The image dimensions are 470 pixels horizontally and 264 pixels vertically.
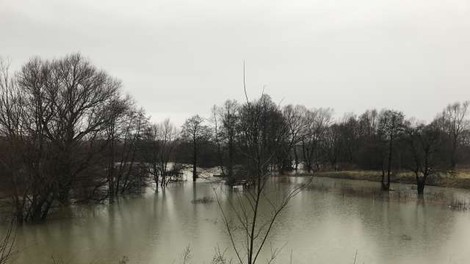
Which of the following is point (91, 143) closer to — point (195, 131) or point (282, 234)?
point (282, 234)

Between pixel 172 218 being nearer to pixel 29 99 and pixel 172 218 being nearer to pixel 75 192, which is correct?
pixel 75 192

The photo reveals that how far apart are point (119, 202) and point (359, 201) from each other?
16.2 metres

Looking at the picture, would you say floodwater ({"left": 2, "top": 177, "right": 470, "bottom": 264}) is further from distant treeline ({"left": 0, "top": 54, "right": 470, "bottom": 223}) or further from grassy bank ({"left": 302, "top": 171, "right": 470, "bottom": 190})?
grassy bank ({"left": 302, "top": 171, "right": 470, "bottom": 190})

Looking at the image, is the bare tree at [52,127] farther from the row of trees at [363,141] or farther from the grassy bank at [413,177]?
the grassy bank at [413,177]

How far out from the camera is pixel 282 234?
680 inches

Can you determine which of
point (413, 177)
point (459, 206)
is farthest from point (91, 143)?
point (413, 177)

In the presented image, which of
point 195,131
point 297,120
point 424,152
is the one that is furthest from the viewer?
point 297,120

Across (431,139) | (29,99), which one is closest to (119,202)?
(29,99)

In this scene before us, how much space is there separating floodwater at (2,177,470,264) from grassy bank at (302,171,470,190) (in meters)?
13.3

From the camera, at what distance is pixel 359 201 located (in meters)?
28.6

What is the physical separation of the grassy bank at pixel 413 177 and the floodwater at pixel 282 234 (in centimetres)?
1330

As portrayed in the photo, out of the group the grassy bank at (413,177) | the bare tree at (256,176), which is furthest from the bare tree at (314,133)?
the bare tree at (256,176)

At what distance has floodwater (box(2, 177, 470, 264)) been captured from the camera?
45.3 feet

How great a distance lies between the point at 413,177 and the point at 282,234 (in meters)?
31.3
